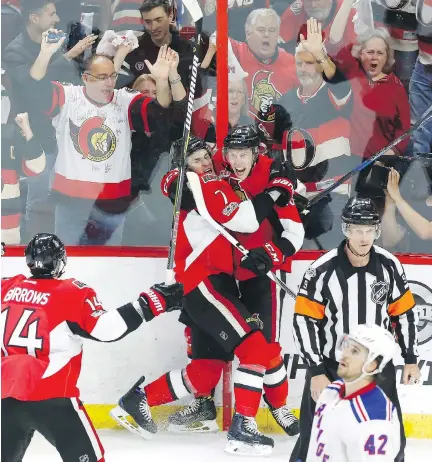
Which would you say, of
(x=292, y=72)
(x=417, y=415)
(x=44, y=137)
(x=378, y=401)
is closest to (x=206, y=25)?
(x=292, y=72)

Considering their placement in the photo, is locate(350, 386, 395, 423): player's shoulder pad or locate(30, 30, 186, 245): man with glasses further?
locate(30, 30, 186, 245): man with glasses

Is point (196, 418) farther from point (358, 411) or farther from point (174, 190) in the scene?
point (358, 411)

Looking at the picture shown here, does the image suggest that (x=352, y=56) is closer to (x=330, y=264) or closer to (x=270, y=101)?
(x=270, y=101)

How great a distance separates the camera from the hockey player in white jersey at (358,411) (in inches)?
105

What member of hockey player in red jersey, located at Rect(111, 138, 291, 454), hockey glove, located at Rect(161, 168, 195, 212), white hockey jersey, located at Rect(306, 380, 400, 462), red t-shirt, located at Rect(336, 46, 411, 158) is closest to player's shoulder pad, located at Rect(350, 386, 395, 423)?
white hockey jersey, located at Rect(306, 380, 400, 462)

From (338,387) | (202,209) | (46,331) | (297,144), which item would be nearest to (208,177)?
(202,209)

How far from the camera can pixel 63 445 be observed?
3279 mm

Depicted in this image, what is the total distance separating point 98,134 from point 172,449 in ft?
4.48

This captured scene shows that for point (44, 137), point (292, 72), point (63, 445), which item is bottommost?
point (63, 445)

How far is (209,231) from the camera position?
436 centimetres

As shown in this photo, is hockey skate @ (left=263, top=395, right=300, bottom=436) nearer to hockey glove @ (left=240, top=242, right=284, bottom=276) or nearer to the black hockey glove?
hockey glove @ (left=240, top=242, right=284, bottom=276)

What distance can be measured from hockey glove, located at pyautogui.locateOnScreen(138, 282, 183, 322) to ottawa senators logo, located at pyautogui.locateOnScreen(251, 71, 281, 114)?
1247mm

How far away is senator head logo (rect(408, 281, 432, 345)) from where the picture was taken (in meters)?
4.54

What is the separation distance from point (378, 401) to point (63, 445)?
3.48ft
